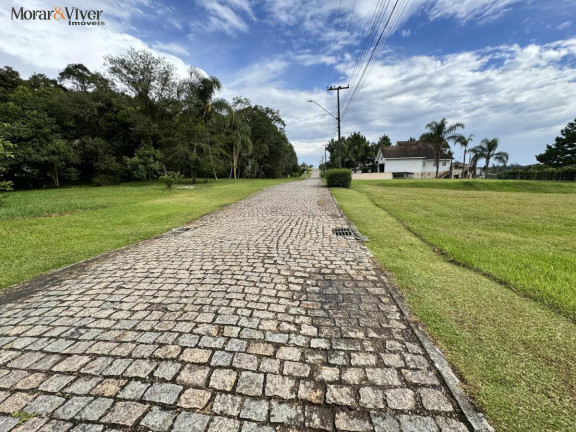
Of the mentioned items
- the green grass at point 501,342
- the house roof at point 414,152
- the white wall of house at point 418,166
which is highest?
the house roof at point 414,152

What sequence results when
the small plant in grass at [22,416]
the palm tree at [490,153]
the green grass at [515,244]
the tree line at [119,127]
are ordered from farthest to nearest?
the palm tree at [490,153] → the tree line at [119,127] → the green grass at [515,244] → the small plant in grass at [22,416]

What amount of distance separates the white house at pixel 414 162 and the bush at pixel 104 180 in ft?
133

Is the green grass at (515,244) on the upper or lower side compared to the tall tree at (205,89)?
lower

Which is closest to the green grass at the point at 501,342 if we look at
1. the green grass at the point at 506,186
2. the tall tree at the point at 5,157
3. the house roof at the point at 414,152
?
the tall tree at the point at 5,157

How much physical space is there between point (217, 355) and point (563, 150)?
6042cm

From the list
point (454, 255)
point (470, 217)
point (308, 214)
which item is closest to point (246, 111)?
point (308, 214)

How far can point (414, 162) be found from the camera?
41.6 metres

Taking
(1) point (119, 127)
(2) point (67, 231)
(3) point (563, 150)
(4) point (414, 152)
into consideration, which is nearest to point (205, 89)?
(1) point (119, 127)

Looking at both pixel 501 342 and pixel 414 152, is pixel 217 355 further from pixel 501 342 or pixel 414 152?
pixel 414 152

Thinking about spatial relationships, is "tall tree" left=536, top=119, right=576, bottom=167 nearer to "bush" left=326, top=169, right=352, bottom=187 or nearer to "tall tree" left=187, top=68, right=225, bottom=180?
"bush" left=326, top=169, right=352, bottom=187

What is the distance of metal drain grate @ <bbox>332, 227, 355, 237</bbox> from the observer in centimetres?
596

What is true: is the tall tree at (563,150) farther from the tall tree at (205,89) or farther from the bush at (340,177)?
the tall tree at (205,89)

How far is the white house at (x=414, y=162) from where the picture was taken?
135 feet

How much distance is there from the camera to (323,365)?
198 centimetres
